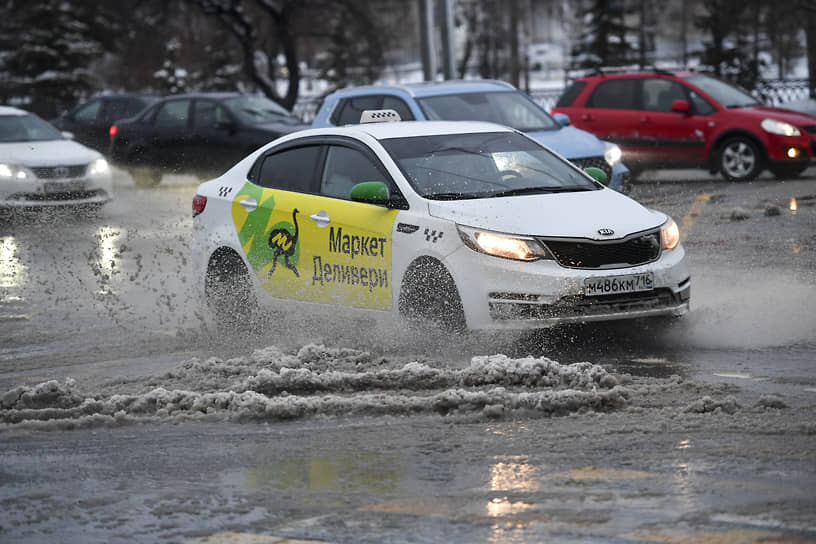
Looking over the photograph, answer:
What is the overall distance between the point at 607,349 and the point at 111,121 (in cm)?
1936

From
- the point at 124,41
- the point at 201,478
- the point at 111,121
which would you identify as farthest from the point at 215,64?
the point at 201,478

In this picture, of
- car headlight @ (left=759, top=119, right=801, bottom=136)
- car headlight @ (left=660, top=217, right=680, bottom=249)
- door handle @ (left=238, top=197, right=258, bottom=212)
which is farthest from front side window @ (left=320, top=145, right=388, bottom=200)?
car headlight @ (left=759, top=119, right=801, bottom=136)

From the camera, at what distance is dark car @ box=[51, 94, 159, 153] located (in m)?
25.7

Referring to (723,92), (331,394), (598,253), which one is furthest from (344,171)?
(723,92)

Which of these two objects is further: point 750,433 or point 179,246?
point 179,246

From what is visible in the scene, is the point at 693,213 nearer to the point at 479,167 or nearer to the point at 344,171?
the point at 479,167

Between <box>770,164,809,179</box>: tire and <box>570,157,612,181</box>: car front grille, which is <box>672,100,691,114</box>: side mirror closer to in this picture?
<box>770,164,809,179</box>: tire

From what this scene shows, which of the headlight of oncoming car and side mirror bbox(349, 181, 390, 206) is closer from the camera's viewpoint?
the headlight of oncoming car

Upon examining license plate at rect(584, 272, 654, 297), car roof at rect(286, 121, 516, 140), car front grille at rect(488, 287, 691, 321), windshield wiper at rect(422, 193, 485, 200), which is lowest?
car front grille at rect(488, 287, 691, 321)

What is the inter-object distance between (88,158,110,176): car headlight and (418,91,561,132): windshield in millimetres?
5669

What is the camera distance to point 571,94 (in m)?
20.7

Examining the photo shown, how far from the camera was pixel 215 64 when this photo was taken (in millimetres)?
59406

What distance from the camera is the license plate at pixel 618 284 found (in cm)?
776

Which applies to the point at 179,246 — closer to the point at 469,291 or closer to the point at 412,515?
the point at 469,291
